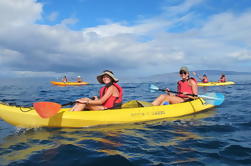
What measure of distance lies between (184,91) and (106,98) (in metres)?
4.20

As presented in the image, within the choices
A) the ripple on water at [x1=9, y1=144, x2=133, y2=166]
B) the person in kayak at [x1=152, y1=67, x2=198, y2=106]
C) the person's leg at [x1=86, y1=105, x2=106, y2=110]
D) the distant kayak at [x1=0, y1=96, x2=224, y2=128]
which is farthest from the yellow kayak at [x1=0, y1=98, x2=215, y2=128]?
the ripple on water at [x1=9, y1=144, x2=133, y2=166]

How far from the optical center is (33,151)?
444 centimetres

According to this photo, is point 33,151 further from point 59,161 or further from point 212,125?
point 212,125

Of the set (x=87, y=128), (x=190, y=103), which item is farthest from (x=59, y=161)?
(x=190, y=103)

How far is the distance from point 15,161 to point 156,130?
151 inches

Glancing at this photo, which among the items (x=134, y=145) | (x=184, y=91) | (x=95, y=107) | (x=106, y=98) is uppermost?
(x=184, y=91)

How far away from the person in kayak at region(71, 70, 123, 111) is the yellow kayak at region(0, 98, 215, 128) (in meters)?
0.35

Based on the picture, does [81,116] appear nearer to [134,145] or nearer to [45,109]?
[45,109]

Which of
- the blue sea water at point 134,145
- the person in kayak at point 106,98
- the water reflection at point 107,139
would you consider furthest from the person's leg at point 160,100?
the person in kayak at point 106,98

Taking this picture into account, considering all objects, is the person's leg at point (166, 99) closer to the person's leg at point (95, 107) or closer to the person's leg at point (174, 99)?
the person's leg at point (174, 99)

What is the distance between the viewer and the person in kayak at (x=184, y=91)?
871 cm

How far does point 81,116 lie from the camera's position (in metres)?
6.29

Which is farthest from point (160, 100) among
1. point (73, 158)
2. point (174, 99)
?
point (73, 158)

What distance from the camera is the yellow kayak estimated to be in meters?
5.89
